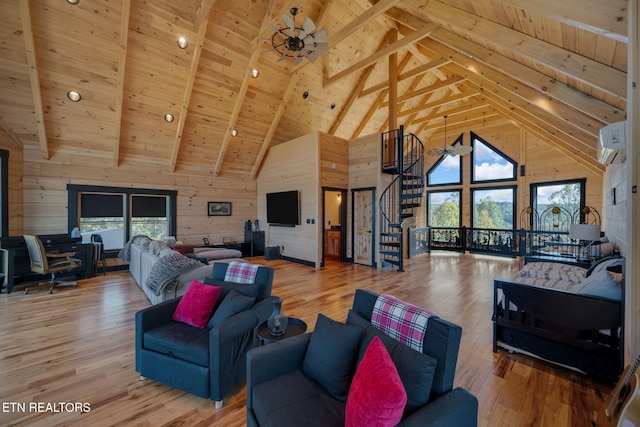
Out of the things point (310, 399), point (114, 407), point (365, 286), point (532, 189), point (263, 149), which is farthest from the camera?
point (532, 189)

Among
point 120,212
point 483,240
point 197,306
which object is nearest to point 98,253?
point 120,212

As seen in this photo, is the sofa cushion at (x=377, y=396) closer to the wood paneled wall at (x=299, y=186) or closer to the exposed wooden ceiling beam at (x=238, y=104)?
the wood paneled wall at (x=299, y=186)

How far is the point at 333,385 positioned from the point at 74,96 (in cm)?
662

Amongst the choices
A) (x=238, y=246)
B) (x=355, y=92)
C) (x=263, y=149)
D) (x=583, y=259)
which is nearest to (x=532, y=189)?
(x=583, y=259)

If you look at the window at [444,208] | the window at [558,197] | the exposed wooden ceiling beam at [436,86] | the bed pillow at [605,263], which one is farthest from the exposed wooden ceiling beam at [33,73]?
the window at [558,197]

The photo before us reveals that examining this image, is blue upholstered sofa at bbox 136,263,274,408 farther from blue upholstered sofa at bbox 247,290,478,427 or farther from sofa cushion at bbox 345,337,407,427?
sofa cushion at bbox 345,337,407,427

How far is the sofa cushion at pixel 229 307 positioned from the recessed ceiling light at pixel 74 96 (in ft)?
17.8

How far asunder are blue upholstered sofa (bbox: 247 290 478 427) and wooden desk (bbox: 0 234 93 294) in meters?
5.73

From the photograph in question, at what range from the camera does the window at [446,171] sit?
10055 millimetres

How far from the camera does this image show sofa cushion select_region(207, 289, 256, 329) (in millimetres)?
2195

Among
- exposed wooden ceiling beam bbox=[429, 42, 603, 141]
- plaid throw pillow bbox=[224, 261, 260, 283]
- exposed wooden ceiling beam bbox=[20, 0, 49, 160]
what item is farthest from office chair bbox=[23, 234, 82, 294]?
exposed wooden ceiling beam bbox=[429, 42, 603, 141]

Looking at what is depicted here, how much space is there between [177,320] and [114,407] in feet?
2.22

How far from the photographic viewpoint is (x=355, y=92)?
7910 millimetres

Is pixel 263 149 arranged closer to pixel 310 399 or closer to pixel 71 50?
pixel 71 50
